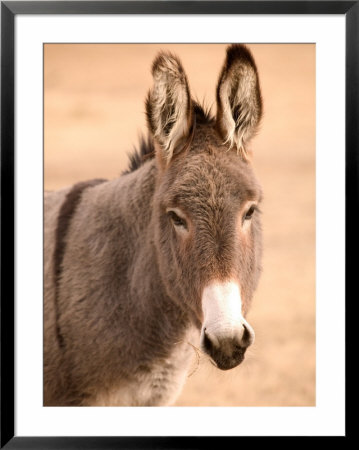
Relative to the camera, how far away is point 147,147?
293cm

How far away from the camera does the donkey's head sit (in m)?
2.41

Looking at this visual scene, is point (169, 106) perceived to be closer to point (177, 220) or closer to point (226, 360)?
point (177, 220)

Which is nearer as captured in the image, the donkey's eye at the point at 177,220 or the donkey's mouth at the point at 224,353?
the donkey's mouth at the point at 224,353

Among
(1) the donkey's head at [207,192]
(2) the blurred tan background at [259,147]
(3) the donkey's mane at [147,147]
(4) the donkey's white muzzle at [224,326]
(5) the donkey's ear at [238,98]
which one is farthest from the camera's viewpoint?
(2) the blurred tan background at [259,147]

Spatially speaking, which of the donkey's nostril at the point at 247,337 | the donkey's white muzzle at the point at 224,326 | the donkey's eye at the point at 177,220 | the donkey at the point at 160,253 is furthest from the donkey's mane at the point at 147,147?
the donkey's nostril at the point at 247,337

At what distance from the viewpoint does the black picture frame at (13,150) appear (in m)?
2.68

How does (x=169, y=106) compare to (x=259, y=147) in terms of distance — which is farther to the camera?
(x=259, y=147)

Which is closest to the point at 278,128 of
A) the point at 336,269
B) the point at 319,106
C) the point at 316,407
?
the point at 319,106

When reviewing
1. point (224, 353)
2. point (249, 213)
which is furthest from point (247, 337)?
point (249, 213)

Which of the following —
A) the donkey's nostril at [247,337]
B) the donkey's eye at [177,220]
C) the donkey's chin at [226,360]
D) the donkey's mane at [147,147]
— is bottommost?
the donkey's chin at [226,360]

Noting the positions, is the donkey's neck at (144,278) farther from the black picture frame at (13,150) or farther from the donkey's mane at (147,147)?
the black picture frame at (13,150)

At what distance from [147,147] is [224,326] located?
3.32 feet

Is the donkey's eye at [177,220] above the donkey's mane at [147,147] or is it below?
below

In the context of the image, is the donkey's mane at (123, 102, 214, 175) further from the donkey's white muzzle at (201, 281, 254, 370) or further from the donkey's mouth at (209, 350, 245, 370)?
the donkey's mouth at (209, 350, 245, 370)
